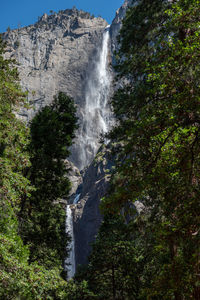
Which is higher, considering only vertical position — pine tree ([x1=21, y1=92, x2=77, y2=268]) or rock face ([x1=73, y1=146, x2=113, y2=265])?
rock face ([x1=73, y1=146, x2=113, y2=265])

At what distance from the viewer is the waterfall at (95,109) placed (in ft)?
286

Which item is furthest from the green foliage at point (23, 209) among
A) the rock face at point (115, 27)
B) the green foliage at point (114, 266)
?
the rock face at point (115, 27)

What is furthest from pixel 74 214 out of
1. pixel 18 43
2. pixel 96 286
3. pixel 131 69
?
pixel 18 43

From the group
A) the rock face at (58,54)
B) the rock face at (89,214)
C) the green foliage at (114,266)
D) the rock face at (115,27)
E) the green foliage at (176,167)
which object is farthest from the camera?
the rock face at (115,27)

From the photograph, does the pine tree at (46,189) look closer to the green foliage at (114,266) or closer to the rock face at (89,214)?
the green foliage at (114,266)

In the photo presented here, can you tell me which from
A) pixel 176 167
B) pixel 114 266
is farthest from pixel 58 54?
pixel 176 167

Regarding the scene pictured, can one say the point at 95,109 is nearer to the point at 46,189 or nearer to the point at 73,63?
the point at 73,63

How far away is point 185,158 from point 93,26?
11917 centimetres

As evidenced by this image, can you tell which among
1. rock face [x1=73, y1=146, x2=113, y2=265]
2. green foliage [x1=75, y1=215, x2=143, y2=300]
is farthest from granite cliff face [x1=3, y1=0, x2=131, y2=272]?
green foliage [x1=75, y1=215, x2=143, y2=300]

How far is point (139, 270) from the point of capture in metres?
14.6

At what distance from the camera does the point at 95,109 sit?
9250 cm

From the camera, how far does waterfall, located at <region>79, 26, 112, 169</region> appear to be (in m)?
87.2

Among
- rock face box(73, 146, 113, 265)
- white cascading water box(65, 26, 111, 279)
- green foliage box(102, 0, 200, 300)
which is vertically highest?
white cascading water box(65, 26, 111, 279)

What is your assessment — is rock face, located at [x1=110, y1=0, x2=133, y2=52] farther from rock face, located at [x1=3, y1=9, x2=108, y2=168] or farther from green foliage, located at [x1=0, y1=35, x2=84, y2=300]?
green foliage, located at [x1=0, y1=35, x2=84, y2=300]
